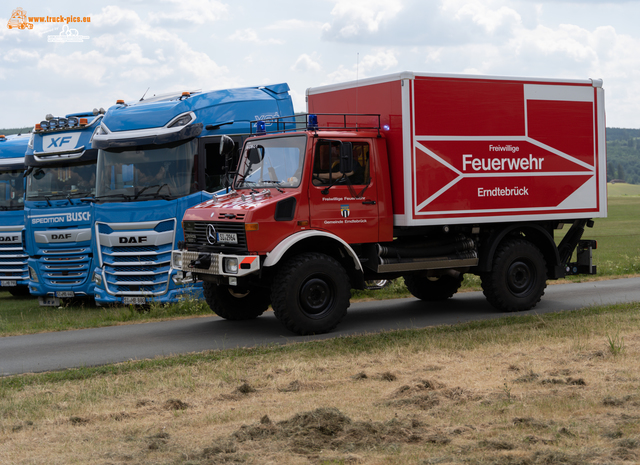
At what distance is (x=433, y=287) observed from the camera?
14086 millimetres

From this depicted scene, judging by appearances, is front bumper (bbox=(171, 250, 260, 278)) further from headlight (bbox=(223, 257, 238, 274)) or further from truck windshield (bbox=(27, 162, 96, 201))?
truck windshield (bbox=(27, 162, 96, 201))

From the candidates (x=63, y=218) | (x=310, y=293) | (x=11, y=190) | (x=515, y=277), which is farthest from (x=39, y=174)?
(x=515, y=277)

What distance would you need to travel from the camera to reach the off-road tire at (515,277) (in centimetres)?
1229

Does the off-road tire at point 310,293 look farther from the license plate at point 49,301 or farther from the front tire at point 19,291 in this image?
the front tire at point 19,291

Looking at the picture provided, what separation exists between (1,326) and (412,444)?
29.4 feet

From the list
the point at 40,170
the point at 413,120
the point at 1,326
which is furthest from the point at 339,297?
the point at 40,170

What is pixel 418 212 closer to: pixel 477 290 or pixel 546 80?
pixel 546 80

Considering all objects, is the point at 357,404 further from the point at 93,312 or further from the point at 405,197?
the point at 93,312

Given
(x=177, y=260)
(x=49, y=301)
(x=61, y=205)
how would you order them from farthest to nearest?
(x=49, y=301)
(x=61, y=205)
(x=177, y=260)

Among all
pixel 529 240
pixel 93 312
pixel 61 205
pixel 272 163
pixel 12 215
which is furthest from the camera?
pixel 12 215

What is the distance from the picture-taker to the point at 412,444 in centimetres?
549

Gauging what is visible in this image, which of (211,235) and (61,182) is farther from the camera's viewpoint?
(61,182)

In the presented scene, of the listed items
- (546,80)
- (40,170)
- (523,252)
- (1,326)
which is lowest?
(1,326)

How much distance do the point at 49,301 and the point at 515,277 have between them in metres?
9.31
